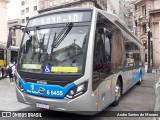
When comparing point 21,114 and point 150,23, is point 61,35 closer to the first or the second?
point 21,114

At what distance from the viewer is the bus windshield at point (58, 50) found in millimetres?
5301

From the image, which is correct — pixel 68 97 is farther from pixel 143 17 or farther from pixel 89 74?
pixel 143 17

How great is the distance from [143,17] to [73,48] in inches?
1775

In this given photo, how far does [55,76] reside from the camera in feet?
17.4

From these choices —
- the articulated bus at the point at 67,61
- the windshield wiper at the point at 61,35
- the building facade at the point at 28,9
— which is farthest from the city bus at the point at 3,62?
the building facade at the point at 28,9

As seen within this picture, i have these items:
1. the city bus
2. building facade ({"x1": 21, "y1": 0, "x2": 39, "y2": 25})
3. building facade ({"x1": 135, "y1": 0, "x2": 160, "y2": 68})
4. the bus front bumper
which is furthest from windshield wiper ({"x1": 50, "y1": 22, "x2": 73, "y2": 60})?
building facade ({"x1": 21, "y1": 0, "x2": 39, "y2": 25})

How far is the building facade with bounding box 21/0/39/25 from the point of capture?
67125mm

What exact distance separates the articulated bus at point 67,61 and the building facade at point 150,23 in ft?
123

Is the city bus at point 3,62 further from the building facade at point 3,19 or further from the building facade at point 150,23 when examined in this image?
the building facade at point 150,23

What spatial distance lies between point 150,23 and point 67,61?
42.6 metres

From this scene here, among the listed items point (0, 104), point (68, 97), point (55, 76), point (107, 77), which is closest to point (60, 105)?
point (68, 97)

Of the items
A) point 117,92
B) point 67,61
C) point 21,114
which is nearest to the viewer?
point 67,61

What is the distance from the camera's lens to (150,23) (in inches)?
1759

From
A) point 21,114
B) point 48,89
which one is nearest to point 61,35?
point 48,89
